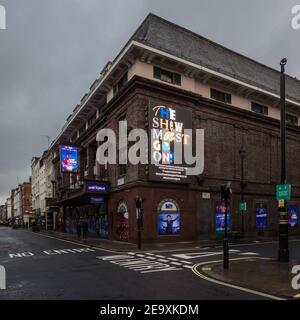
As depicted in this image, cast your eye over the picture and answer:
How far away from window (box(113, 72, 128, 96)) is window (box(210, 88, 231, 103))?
7914 mm

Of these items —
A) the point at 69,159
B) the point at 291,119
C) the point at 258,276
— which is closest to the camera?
the point at 258,276

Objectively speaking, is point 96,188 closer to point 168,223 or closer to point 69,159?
point 168,223

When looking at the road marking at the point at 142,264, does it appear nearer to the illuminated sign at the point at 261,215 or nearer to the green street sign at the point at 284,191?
the green street sign at the point at 284,191

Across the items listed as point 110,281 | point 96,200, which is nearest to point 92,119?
point 96,200

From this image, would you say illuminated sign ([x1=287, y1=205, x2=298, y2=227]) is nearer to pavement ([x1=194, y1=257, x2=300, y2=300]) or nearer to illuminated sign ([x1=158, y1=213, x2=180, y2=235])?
illuminated sign ([x1=158, y1=213, x2=180, y2=235])

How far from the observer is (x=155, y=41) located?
2848 centimetres

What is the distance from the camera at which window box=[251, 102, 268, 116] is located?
3495cm

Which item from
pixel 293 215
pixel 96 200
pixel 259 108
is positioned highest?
pixel 259 108

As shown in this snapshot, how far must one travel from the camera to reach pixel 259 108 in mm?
35531

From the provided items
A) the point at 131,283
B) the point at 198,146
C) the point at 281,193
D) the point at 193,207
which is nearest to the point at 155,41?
the point at 198,146

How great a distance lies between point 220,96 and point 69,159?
17.2 meters

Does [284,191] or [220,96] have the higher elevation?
[220,96]
